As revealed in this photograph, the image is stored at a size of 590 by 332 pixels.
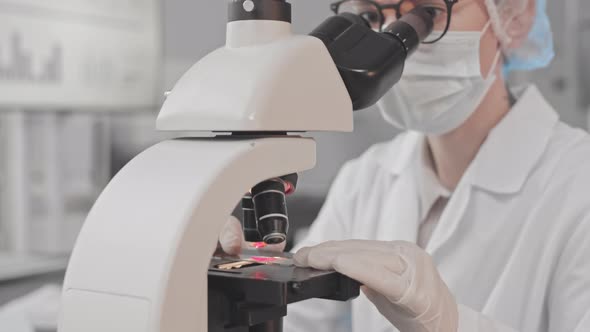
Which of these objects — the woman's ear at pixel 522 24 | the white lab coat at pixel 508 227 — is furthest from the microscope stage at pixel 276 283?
the woman's ear at pixel 522 24

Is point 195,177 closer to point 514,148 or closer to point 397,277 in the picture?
point 397,277

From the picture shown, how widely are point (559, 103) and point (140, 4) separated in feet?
5.09

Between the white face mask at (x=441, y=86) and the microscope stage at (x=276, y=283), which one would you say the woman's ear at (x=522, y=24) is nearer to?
the white face mask at (x=441, y=86)

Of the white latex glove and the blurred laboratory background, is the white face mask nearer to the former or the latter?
the white latex glove

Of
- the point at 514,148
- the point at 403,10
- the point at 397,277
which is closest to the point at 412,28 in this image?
the point at 403,10

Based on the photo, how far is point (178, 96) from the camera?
0.73 m

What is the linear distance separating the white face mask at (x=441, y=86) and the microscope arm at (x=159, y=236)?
0.52 m

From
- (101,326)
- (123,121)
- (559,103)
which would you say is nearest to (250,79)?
(101,326)

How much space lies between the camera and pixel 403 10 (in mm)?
1104

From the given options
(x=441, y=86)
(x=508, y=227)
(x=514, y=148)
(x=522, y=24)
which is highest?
(x=522, y=24)

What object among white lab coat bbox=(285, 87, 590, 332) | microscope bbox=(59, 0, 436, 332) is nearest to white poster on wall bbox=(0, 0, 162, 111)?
white lab coat bbox=(285, 87, 590, 332)

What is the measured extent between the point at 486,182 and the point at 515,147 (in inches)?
3.2

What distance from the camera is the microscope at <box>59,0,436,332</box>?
642mm

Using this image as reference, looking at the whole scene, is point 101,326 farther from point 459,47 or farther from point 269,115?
point 459,47
